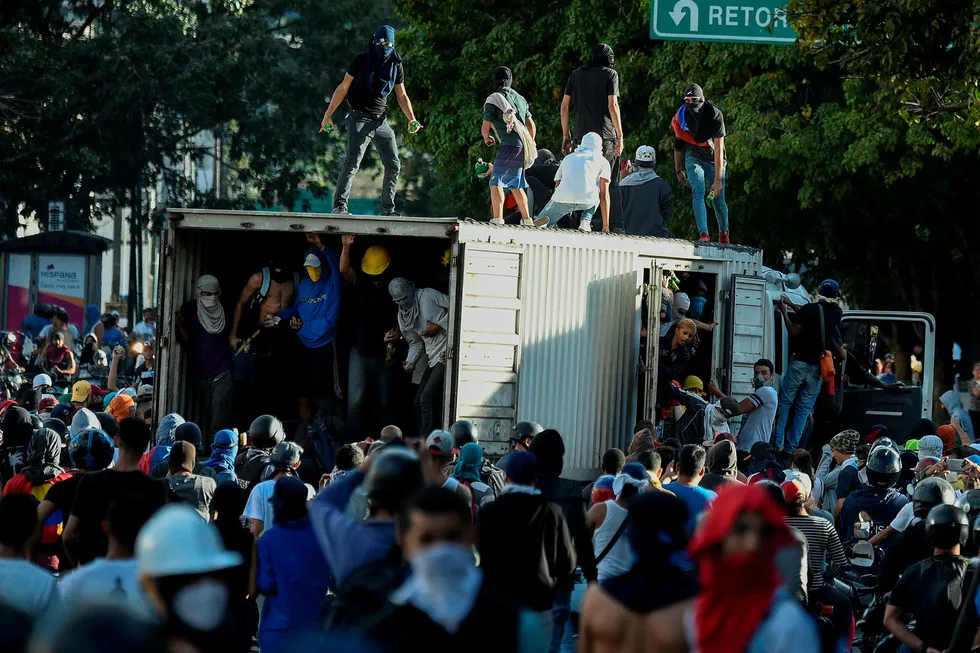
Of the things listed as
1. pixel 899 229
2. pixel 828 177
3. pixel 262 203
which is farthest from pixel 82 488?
pixel 262 203

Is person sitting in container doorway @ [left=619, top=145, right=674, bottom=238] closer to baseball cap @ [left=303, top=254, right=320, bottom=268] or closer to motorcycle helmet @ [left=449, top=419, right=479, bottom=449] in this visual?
baseball cap @ [left=303, top=254, right=320, bottom=268]

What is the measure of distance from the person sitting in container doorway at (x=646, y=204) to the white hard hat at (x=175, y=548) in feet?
40.8

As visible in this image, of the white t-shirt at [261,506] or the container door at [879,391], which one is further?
the container door at [879,391]

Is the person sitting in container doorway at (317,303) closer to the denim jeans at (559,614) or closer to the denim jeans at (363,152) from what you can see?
the denim jeans at (363,152)

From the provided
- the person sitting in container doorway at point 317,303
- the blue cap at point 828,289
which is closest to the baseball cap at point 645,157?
the blue cap at point 828,289

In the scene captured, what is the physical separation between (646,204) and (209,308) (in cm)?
481

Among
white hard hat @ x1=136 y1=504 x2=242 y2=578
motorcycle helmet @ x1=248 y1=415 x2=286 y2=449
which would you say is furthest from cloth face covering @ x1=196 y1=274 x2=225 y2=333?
white hard hat @ x1=136 y1=504 x2=242 y2=578

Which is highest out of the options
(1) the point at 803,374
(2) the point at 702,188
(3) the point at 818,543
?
(2) the point at 702,188

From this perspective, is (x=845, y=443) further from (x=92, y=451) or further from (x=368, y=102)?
(x=92, y=451)

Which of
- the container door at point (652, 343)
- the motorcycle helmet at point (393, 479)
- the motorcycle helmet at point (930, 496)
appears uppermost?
the container door at point (652, 343)

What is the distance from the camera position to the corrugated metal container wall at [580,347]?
45.9 ft

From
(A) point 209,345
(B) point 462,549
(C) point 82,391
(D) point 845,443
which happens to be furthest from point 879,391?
(B) point 462,549

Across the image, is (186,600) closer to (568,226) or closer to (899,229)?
(568,226)

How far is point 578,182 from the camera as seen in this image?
1488 cm
